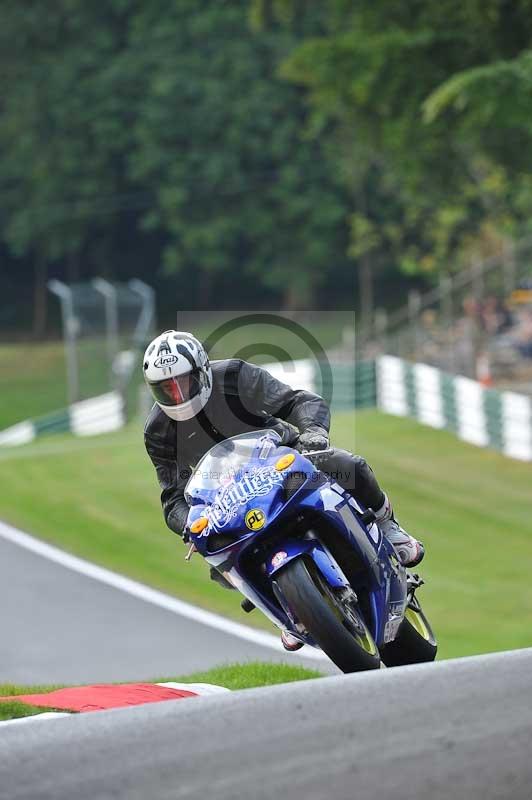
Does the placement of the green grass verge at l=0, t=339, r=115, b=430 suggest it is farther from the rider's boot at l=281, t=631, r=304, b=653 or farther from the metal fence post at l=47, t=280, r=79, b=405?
the rider's boot at l=281, t=631, r=304, b=653

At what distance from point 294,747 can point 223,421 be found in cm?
294

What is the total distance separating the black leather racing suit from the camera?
21.2ft

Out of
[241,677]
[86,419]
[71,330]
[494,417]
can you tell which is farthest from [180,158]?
[241,677]

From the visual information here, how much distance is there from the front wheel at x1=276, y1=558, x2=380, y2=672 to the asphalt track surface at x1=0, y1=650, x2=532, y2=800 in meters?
1.55

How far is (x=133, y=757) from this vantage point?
3.58 m

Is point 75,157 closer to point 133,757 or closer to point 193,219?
point 193,219

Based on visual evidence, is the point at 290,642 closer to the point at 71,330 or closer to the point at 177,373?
the point at 177,373

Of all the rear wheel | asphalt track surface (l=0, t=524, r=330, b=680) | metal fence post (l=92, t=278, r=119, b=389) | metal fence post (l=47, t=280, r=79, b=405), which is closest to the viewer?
the rear wheel

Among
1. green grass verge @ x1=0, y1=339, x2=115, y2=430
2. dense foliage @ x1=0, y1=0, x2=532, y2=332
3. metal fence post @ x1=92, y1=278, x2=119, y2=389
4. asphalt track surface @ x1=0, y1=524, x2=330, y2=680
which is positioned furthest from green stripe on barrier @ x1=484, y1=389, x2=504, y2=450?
dense foliage @ x1=0, y1=0, x2=532, y2=332

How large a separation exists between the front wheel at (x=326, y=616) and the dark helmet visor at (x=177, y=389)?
3.13ft

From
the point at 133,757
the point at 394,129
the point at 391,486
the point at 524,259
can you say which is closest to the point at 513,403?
the point at 391,486

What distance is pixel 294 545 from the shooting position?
5914 mm

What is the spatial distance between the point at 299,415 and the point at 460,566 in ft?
27.5

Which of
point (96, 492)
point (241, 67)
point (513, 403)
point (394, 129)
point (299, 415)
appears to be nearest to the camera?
point (299, 415)
